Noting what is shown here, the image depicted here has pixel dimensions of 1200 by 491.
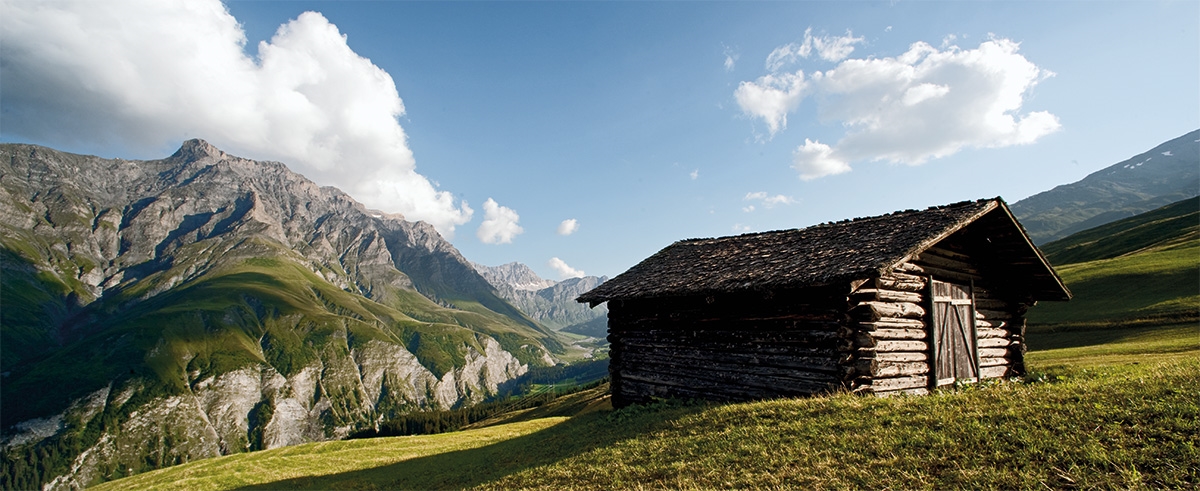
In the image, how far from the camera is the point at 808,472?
8.68 meters

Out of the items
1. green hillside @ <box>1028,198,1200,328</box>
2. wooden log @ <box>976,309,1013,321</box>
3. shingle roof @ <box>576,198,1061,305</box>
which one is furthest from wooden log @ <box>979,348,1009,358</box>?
green hillside @ <box>1028,198,1200,328</box>

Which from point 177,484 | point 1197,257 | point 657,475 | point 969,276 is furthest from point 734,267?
point 1197,257

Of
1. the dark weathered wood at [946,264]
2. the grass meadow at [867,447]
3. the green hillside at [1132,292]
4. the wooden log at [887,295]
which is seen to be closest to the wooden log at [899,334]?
the wooden log at [887,295]

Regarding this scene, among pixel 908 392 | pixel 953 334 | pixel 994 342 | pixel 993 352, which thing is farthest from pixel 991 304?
pixel 908 392

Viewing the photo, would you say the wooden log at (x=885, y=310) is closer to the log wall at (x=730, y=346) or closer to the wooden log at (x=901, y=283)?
the wooden log at (x=901, y=283)

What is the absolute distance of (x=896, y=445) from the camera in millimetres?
8984

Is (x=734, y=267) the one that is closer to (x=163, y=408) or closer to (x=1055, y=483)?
(x=1055, y=483)

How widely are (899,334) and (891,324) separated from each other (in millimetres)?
501

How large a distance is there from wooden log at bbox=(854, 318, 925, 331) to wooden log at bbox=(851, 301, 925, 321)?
0.13 meters

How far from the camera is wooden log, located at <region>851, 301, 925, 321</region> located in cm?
1527

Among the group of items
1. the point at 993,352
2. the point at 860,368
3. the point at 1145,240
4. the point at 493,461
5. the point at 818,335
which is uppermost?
the point at 1145,240

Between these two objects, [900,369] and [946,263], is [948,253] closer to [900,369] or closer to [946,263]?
[946,263]

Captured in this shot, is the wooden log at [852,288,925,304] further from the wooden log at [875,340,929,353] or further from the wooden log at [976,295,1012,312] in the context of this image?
the wooden log at [976,295,1012,312]

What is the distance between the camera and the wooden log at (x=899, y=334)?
15.8 meters
